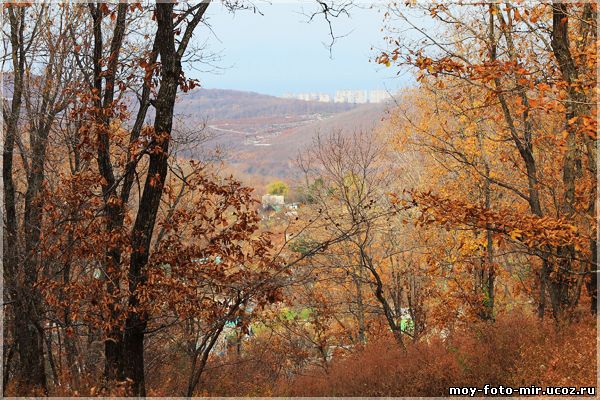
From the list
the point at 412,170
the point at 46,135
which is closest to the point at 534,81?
the point at 46,135

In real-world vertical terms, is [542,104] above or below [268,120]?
below

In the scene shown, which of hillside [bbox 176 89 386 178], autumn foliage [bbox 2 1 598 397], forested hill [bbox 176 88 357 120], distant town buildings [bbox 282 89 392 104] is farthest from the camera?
distant town buildings [bbox 282 89 392 104]

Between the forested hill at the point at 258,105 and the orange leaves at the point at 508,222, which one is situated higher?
the forested hill at the point at 258,105

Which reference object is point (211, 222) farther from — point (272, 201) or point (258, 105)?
point (258, 105)

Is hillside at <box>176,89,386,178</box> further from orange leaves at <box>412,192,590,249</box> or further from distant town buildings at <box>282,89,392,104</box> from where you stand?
orange leaves at <box>412,192,590,249</box>

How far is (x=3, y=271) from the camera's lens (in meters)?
9.81

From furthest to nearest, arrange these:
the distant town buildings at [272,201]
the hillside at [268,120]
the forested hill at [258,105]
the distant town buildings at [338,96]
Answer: the distant town buildings at [338,96], the forested hill at [258,105], the hillside at [268,120], the distant town buildings at [272,201]

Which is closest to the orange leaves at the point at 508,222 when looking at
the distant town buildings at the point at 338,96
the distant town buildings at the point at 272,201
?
the distant town buildings at the point at 272,201

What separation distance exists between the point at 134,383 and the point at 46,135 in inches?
214

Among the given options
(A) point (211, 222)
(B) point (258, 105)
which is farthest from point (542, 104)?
(B) point (258, 105)

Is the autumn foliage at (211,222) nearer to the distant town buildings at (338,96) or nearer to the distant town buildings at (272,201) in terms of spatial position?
the distant town buildings at (272,201)

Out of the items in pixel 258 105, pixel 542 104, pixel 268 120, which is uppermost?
pixel 258 105

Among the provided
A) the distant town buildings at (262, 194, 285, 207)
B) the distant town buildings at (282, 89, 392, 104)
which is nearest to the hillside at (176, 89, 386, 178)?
the distant town buildings at (282, 89, 392, 104)

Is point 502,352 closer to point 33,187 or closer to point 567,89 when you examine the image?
point 567,89
